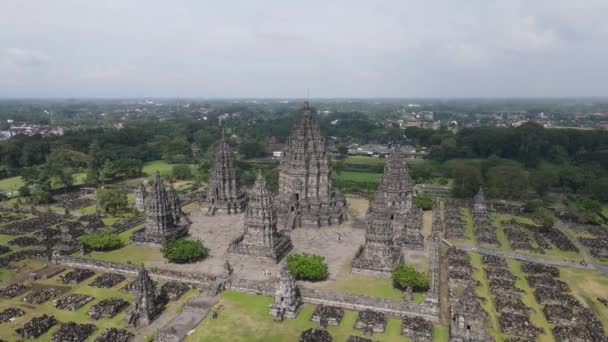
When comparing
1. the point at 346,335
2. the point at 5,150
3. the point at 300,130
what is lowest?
the point at 346,335

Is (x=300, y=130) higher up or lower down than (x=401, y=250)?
higher up

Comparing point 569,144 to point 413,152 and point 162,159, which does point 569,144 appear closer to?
point 413,152

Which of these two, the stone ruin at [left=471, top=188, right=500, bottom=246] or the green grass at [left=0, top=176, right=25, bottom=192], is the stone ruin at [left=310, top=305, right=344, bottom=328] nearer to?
the stone ruin at [left=471, top=188, right=500, bottom=246]

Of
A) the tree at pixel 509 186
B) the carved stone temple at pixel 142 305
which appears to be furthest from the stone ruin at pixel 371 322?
the tree at pixel 509 186

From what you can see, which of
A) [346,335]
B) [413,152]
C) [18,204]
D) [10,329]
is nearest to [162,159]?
[18,204]

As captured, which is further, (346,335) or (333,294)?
(333,294)

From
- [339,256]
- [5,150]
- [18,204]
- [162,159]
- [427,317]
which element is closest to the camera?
[427,317]
